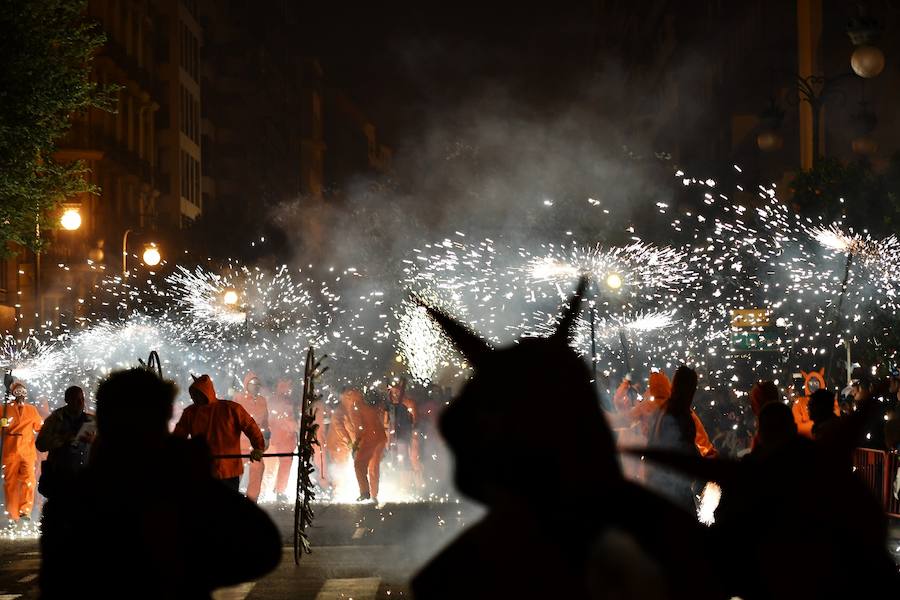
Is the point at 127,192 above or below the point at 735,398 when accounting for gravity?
above

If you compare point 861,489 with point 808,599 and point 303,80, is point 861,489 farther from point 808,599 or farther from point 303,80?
point 303,80

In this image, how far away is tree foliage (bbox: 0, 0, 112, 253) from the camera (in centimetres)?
2145

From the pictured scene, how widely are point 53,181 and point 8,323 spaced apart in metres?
19.7

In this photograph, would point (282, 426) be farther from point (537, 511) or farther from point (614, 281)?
point (537, 511)

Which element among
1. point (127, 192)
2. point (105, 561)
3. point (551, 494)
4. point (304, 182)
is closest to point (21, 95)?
point (105, 561)

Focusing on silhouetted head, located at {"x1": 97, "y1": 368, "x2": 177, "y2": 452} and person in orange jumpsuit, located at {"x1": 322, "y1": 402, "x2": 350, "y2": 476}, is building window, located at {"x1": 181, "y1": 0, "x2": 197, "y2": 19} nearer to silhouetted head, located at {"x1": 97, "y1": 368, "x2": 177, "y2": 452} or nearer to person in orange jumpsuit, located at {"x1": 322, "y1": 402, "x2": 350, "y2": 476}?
person in orange jumpsuit, located at {"x1": 322, "y1": 402, "x2": 350, "y2": 476}

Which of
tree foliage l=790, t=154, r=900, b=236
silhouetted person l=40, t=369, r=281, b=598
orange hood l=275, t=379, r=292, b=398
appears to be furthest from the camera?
tree foliage l=790, t=154, r=900, b=236

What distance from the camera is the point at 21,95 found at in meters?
21.6

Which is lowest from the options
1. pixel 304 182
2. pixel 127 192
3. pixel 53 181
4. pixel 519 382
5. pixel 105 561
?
pixel 105 561

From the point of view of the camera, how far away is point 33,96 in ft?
71.1

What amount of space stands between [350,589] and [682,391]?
2.78 meters

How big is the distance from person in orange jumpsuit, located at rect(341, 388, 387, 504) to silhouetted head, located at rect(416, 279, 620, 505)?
712 inches

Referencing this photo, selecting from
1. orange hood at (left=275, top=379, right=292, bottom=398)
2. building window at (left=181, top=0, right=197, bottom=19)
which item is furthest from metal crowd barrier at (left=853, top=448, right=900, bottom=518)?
building window at (left=181, top=0, right=197, bottom=19)

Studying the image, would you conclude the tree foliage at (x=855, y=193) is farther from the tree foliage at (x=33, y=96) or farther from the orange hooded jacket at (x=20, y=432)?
the orange hooded jacket at (x=20, y=432)
